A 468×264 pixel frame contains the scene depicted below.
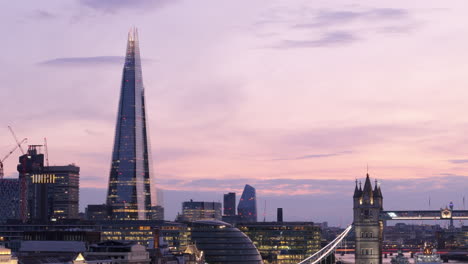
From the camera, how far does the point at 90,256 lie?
19500 cm

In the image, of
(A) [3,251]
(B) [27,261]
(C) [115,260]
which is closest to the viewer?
(A) [3,251]

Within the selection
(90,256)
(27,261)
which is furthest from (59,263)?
(90,256)

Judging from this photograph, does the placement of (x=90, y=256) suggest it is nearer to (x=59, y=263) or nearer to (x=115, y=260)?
(x=115, y=260)

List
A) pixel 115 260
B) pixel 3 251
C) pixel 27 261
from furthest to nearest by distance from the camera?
pixel 115 260, pixel 27 261, pixel 3 251

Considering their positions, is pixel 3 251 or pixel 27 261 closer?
pixel 3 251

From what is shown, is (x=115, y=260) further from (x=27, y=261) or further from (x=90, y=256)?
(x=27, y=261)

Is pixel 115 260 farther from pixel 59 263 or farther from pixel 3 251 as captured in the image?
pixel 3 251

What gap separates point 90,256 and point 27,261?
62.0 feet

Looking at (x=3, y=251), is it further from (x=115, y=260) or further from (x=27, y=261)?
(x=115, y=260)

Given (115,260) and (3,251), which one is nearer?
(3,251)

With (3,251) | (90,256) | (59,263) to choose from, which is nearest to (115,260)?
(90,256)

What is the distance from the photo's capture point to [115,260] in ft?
638

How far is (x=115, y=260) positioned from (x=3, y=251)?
33.1m

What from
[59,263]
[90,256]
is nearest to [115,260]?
[90,256]
